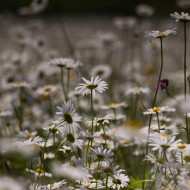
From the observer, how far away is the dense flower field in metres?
1.86

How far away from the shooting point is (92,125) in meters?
1.92

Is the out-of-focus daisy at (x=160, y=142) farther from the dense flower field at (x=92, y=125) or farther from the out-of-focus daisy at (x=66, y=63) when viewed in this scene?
the out-of-focus daisy at (x=66, y=63)

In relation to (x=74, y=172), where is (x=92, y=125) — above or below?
above

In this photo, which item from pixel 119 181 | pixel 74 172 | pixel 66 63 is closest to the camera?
pixel 74 172

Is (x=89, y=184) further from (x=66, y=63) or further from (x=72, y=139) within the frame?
(x=66, y=63)

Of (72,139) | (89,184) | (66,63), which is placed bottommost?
(89,184)

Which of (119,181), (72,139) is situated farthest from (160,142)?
(72,139)

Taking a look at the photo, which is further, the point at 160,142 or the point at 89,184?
the point at 89,184

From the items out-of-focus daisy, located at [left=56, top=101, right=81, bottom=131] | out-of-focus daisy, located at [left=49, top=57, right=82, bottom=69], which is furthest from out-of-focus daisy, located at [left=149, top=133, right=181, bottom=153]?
out-of-focus daisy, located at [left=49, top=57, right=82, bottom=69]

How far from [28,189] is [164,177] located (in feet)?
1.67

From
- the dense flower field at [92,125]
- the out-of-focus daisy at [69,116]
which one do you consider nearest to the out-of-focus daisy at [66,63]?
the dense flower field at [92,125]

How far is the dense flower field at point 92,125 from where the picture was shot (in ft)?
6.10

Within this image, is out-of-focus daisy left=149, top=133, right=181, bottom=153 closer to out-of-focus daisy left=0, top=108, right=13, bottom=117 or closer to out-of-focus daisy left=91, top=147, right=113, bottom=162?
out-of-focus daisy left=91, top=147, right=113, bottom=162

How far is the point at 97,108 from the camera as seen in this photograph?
3.80m
